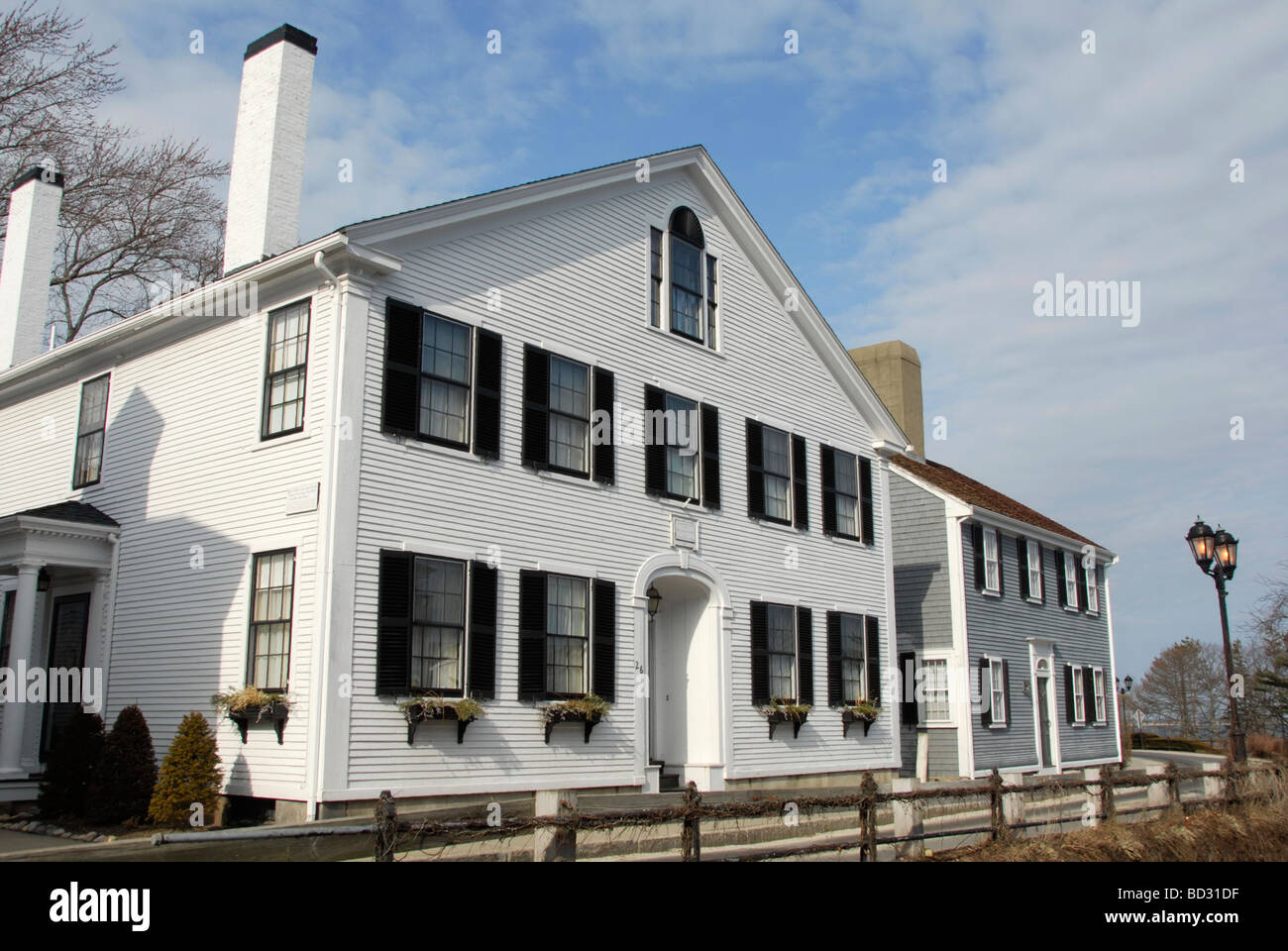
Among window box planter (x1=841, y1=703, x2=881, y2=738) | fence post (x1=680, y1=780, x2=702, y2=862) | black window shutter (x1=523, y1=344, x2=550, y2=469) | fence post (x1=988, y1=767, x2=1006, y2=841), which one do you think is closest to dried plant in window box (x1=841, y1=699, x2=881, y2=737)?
window box planter (x1=841, y1=703, x2=881, y2=738)

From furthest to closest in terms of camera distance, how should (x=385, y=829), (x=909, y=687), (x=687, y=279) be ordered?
(x=909, y=687), (x=687, y=279), (x=385, y=829)

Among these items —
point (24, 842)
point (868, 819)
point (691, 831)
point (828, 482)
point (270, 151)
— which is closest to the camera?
point (691, 831)

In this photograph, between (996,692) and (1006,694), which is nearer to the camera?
(996,692)

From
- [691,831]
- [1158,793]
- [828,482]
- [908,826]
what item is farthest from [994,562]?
[691,831]

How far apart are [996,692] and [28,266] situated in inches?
863

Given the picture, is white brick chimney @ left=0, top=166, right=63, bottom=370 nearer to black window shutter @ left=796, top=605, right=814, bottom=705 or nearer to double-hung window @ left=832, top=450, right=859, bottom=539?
black window shutter @ left=796, top=605, right=814, bottom=705

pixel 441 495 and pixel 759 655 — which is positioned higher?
pixel 441 495

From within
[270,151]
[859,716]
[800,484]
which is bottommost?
[859,716]

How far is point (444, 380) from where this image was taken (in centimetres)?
1457

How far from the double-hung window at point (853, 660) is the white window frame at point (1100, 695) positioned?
42.0 feet

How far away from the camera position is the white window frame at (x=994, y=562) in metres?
26.7

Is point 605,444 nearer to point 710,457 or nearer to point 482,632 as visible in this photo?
point 710,457

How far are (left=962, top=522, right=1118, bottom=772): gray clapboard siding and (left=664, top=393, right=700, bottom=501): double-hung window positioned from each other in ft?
32.6
